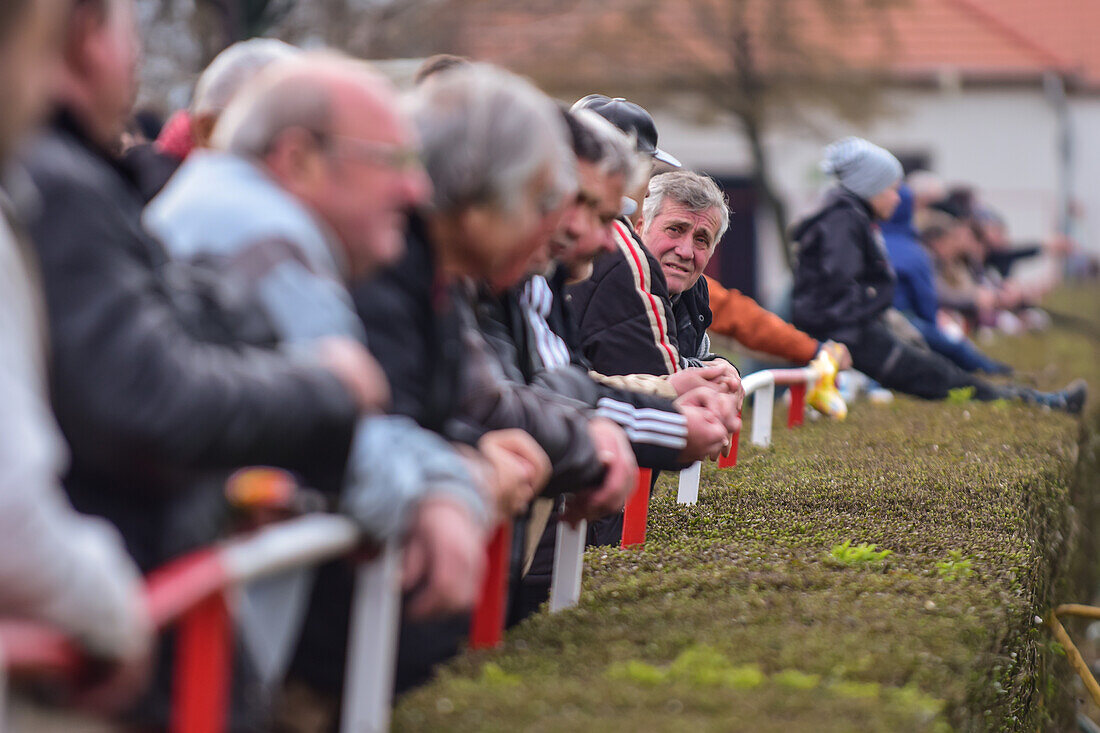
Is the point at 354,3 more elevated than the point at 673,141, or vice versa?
the point at 354,3

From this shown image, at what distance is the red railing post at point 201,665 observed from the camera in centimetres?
208

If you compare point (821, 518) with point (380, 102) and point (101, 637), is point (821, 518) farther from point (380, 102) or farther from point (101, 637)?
point (101, 637)

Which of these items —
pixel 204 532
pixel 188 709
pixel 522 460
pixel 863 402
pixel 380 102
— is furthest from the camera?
pixel 863 402

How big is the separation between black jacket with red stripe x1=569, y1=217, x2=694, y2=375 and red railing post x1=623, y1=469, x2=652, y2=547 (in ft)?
2.08

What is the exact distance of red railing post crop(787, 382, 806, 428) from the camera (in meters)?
8.15

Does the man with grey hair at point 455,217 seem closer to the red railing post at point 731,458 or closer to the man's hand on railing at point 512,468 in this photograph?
the man's hand on railing at point 512,468

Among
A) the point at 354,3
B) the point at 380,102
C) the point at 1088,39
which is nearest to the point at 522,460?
the point at 380,102

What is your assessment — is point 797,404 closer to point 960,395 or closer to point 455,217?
point 960,395

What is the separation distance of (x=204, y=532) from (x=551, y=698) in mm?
776

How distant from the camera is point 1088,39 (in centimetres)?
3831

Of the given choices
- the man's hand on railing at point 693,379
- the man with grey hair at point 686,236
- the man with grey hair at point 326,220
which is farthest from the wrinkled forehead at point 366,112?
the man with grey hair at point 686,236

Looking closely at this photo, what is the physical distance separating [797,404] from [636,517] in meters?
3.60

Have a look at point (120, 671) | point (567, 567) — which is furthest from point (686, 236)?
point (120, 671)

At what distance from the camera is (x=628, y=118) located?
5.56 m
